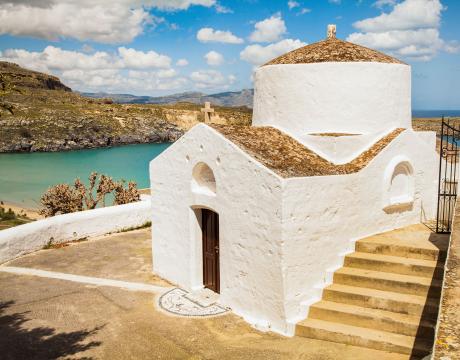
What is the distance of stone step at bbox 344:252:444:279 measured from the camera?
25.0ft

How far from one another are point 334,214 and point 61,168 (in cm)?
4613

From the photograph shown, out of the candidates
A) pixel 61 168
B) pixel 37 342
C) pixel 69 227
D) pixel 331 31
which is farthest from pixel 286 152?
pixel 61 168

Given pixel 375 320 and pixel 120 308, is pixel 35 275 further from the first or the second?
pixel 375 320

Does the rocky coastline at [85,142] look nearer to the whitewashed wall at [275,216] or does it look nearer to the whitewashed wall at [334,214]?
the whitewashed wall at [275,216]

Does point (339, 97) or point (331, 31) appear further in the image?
point (331, 31)

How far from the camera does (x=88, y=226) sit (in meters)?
14.1

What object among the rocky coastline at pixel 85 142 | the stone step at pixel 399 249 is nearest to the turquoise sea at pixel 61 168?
the rocky coastline at pixel 85 142

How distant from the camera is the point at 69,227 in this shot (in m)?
13.6

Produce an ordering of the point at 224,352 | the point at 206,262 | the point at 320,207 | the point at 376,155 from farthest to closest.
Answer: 1. the point at 206,262
2. the point at 376,155
3. the point at 320,207
4. the point at 224,352

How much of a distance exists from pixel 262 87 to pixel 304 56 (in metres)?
1.19

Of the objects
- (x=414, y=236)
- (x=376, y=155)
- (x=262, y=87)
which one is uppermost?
(x=262, y=87)

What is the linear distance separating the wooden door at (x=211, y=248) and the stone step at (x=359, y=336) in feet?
8.06

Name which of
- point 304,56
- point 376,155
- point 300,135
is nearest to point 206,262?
point 300,135

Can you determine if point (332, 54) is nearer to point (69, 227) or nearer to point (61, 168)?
point (69, 227)
